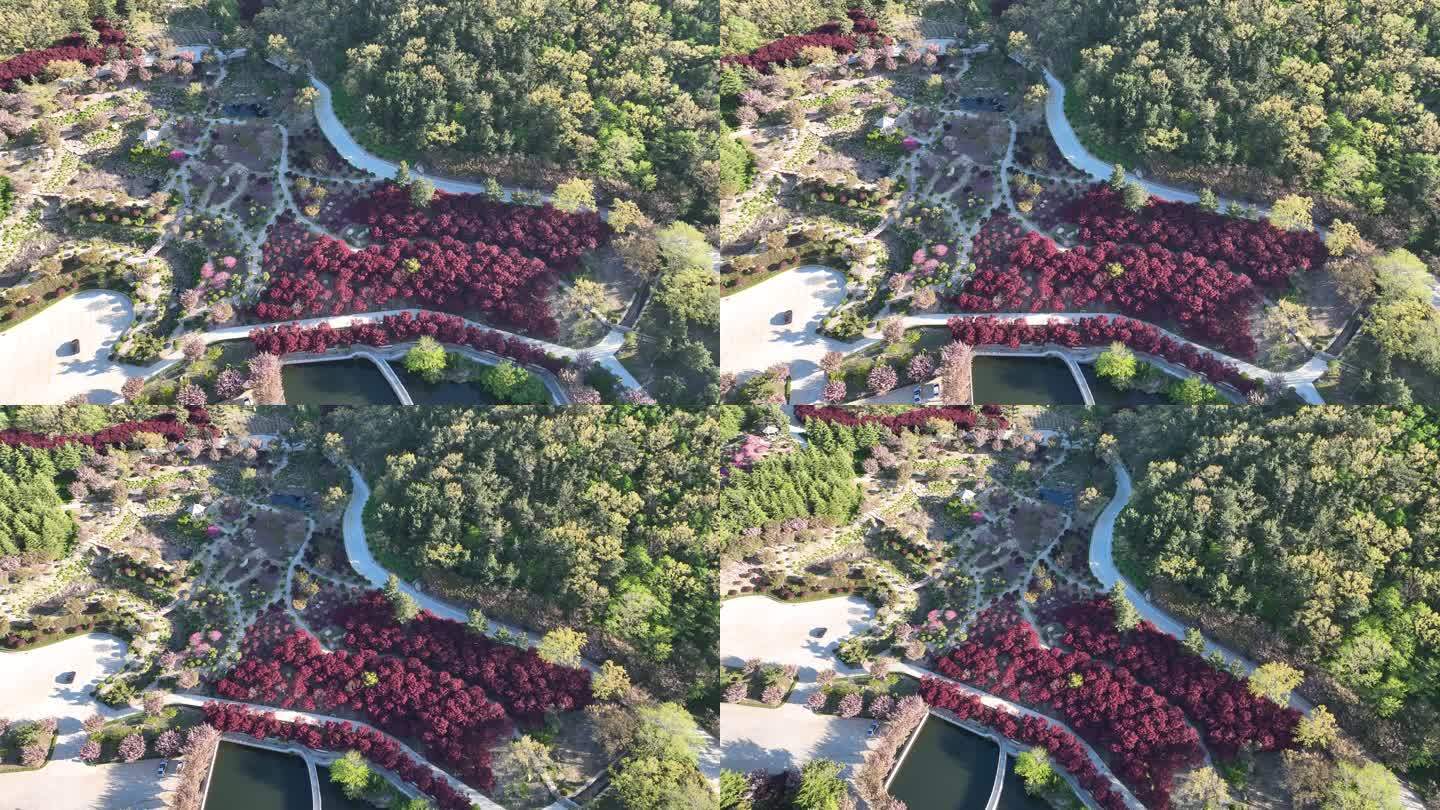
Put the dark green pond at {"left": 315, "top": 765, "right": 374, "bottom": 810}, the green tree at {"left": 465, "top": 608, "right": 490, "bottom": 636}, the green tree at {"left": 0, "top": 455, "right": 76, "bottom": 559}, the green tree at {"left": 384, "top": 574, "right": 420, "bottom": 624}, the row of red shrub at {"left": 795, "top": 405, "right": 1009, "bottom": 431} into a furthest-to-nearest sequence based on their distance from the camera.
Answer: the row of red shrub at {"left": 795, "top": 405, "right": 1009, "bottom": 431} < the green tree at {"left": 0, "top": 455, "right": 76, "bottom": 559} < the green tree at {"left": 384, "top": 574, "right": 420, "bottom": 624} < the green tree at {"left": 465, "top": 608, "right": 490, "bottom": 636} < the dark green pond at {"left": 315, "top": 765, "right": 374, "bottom": 810}

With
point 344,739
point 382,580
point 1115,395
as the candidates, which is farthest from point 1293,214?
point 344,739

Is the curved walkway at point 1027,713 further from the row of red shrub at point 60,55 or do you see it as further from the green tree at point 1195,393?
the row of red shrub at point 60,55

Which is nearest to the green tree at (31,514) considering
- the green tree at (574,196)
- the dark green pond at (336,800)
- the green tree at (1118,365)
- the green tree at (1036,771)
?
the dark green pond at (336,800)

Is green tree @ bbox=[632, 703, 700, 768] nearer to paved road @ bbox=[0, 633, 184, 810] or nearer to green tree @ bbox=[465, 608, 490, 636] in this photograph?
green tree @ bbox=[465, 608, 490, 636]

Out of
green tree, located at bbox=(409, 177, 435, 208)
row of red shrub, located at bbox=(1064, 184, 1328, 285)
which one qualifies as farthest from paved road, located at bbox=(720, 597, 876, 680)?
green tree, located at bbox=(409, 177, 435, 208)

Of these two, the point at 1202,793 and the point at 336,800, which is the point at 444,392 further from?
the point at 1202,793
